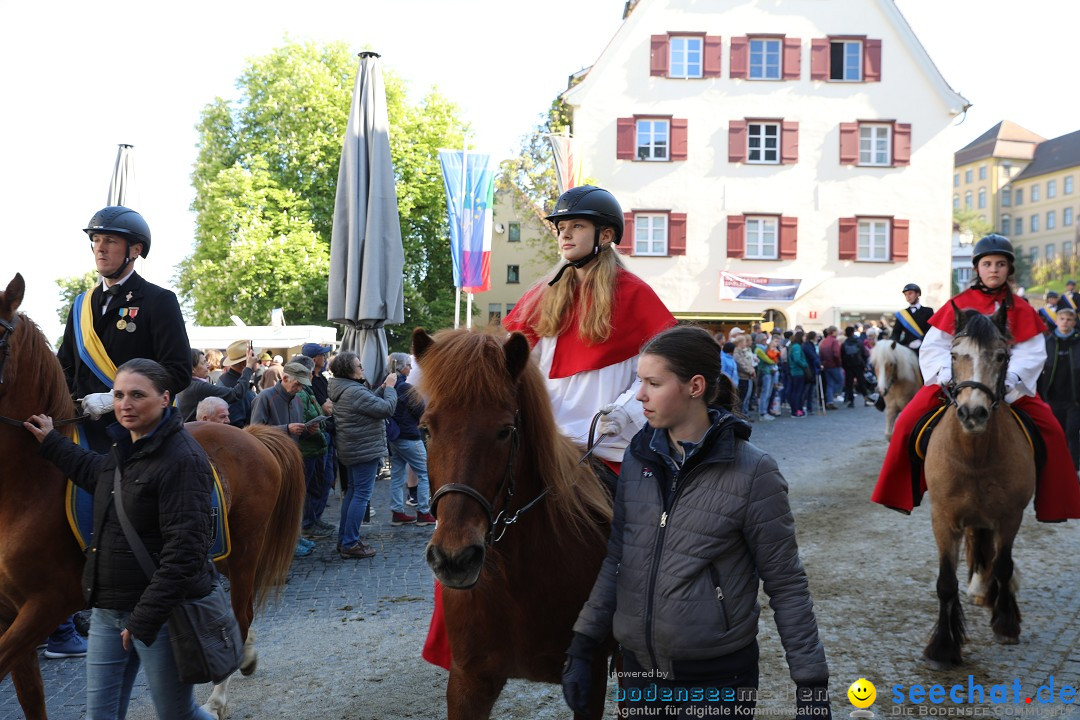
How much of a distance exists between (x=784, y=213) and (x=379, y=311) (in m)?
25.1

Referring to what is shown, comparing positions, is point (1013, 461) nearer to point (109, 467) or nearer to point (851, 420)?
point (109, 467)

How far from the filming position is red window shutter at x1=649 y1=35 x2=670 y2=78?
3228cm

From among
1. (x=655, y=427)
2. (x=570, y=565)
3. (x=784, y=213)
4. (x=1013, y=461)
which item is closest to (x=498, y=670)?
(x=570, y=565)

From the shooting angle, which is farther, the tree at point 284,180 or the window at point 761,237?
the window at point 761,237

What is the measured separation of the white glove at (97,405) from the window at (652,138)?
29.8m

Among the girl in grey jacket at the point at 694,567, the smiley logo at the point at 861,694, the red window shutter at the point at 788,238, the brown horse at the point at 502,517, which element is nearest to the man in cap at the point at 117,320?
the brown horse at the point at 502,517

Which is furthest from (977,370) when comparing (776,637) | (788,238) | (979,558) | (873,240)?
(873,240)

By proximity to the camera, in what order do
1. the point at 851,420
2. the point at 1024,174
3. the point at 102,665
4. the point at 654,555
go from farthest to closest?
the point at 1024,174 → the point at 851,420 → the point at 102,665 → the point at 654,555

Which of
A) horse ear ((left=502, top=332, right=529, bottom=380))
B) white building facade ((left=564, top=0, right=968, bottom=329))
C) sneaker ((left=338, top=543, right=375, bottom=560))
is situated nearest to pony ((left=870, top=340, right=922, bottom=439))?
sneaker ((left=338, top=543, right=375, bottom=560))

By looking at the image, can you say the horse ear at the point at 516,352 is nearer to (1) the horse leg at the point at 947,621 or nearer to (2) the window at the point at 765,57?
(1) the horse leg at the point at 947,621

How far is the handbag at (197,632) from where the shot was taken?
10.3 ft

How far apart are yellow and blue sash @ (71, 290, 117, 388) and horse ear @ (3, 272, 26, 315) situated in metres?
0.42

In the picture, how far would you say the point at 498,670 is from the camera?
10.0 ft

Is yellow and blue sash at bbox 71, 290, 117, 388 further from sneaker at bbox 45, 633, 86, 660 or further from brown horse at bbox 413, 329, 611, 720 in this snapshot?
brown horse at bbox 413, 329, 611, 720
